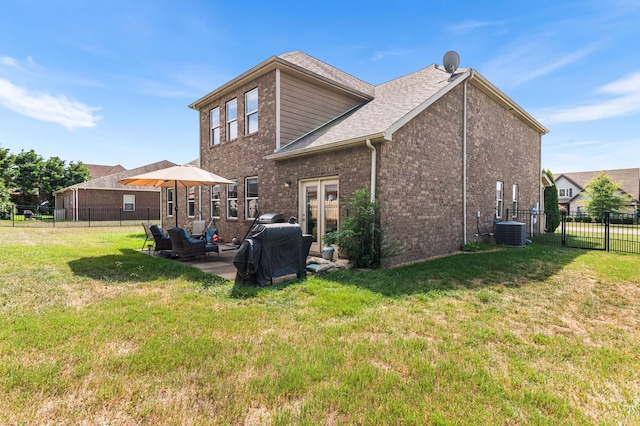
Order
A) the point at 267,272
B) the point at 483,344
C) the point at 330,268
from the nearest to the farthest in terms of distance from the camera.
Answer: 1. the point at 483,344
2. the point at 267,272
3. the point at 330,268

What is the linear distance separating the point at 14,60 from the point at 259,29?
9217 mm

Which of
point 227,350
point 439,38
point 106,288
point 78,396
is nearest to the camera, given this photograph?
point 78,396

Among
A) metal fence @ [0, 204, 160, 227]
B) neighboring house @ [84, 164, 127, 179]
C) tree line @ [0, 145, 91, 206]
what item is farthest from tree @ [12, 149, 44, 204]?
neighboring house @ [84, 164, 127, 179]

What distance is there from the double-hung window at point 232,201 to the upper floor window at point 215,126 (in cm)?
249

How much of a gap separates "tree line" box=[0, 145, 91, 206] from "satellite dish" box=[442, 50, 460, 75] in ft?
141

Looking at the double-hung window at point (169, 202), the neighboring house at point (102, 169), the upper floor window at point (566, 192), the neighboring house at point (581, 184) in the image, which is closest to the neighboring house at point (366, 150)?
the double-hung window at point (169, 202)

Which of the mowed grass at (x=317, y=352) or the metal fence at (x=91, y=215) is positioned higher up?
the metal fence at (x=91, y=215)

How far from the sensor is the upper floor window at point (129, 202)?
28.9 metres

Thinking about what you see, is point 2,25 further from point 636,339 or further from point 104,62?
point 636,339

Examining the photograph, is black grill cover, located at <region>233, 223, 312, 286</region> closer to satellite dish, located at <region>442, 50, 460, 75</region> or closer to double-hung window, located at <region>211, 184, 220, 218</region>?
double-hung window, located at <region>211, 184, 220, 218</region>

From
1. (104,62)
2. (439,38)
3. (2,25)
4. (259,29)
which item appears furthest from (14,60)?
(439,38)

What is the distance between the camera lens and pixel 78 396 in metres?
2.41

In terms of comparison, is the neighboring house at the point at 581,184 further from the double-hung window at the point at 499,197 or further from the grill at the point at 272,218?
the grill at the point at 272,218

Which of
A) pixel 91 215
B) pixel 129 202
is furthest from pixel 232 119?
pixel 91 215
